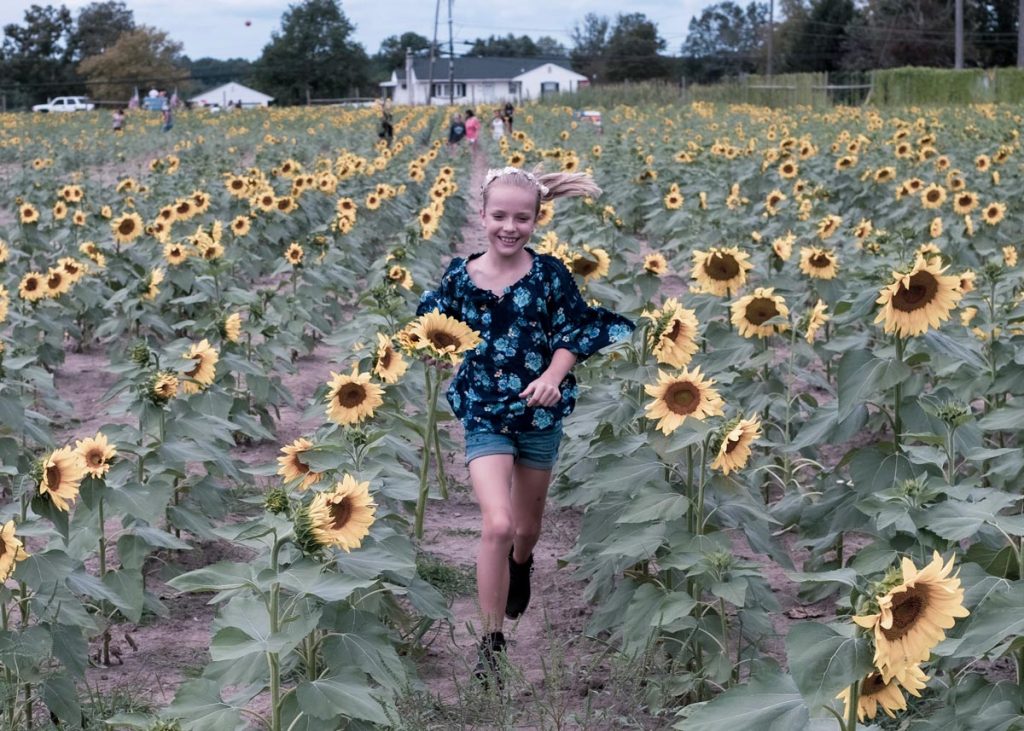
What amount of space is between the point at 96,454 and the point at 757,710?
1971 mm

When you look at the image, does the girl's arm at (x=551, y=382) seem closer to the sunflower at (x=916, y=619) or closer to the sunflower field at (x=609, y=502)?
the sunflower field at (x=609, y=502)

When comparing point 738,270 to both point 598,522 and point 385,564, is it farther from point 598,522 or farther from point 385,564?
point 385,564

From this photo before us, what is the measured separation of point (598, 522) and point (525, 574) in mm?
351

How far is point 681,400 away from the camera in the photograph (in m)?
3.66

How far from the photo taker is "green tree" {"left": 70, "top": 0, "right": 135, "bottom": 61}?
87.8 m

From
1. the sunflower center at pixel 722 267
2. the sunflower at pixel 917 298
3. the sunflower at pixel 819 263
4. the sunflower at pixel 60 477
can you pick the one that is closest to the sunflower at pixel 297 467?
the sunflower at pixel 60 477

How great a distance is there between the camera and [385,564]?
10.6ft

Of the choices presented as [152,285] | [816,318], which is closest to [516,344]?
[816,318]

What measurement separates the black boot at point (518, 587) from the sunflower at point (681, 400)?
2.91 feet

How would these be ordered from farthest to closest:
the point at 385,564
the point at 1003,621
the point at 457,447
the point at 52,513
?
the point at 457,447 → the point at 52,513 → the point at 385,564 → the point at 1003,621

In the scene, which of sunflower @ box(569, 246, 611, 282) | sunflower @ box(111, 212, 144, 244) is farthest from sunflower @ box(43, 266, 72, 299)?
sunflower @ box(569, 246, 611, 282)

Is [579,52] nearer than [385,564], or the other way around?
[385,564]

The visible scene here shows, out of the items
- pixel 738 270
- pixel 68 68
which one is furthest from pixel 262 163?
pixel 68 68

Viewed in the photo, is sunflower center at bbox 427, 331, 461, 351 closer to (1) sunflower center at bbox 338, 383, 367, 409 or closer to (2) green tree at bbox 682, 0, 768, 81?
(1) sunflower center at bbox 338, 383, 367, 409
